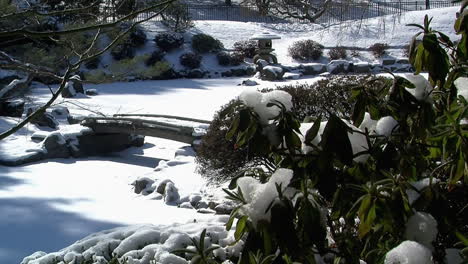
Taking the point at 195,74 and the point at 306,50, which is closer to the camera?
the point at 195,74

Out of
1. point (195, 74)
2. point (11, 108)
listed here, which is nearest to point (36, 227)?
point (11, 108)

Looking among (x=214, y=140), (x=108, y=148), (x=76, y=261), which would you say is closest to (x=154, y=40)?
(x=108, y=148)

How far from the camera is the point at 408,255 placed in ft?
4.48

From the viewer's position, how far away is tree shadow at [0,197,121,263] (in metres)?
6.24

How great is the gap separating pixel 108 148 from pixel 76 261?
8.36m

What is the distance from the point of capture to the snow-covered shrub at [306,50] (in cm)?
2850

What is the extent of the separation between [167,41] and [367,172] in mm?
25968

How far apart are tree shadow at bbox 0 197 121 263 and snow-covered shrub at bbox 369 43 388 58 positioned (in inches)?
877

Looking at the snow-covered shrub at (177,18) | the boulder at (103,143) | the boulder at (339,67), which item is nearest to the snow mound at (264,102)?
Answer: the boulder at (103,143)

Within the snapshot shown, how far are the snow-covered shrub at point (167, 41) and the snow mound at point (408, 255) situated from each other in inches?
1035

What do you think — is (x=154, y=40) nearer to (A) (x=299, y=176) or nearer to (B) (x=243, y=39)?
(B) (x=243, y=39)

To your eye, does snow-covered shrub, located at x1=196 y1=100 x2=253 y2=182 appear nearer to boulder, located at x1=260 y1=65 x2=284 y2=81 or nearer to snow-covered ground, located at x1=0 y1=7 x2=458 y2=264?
snow-covered ground, located at x1=0 y1=7 x2=458 y2=264

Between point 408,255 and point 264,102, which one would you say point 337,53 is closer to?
point 264,102

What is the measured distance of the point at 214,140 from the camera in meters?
8.16
